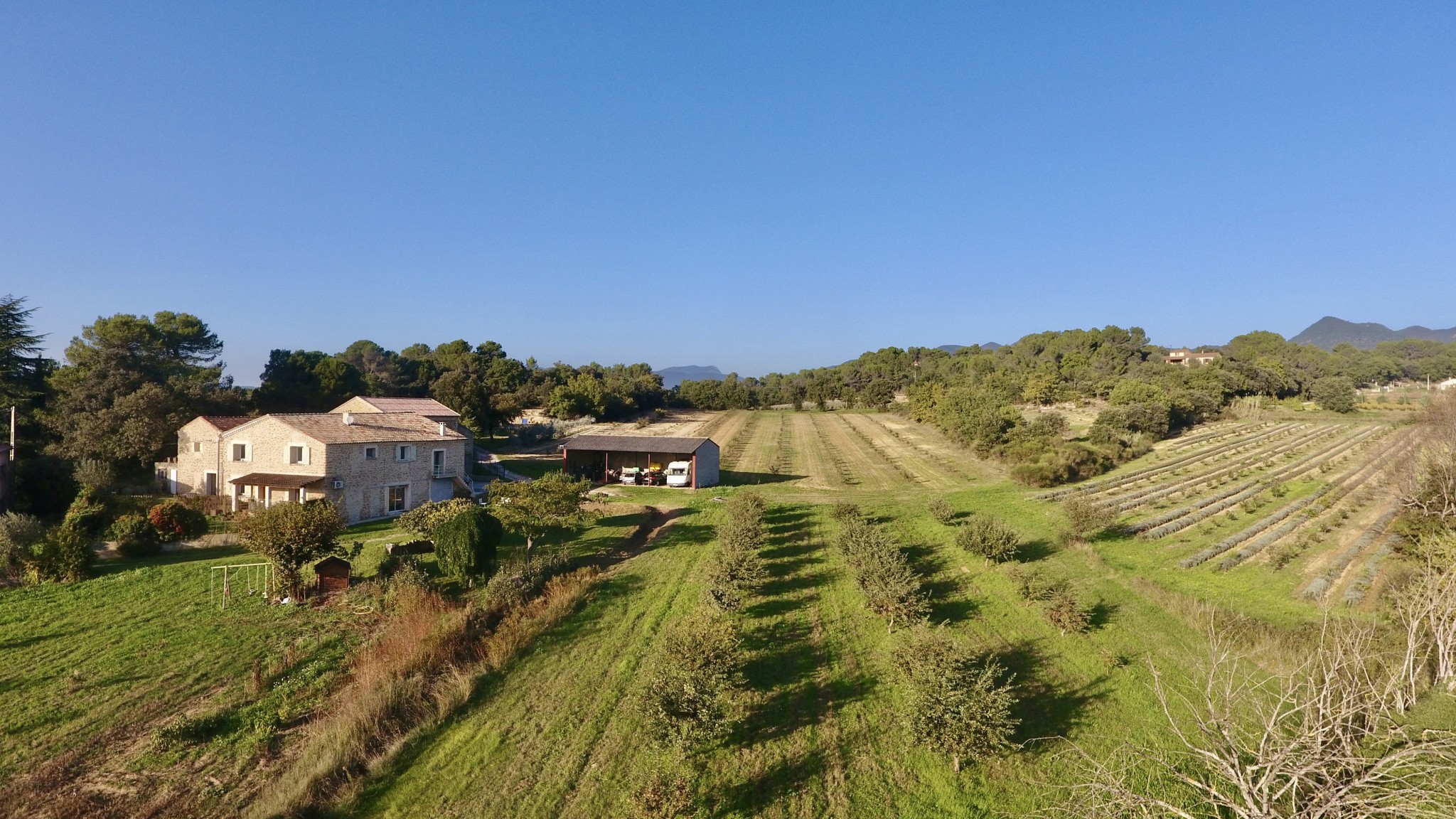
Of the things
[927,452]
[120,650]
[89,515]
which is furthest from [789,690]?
[927,452]

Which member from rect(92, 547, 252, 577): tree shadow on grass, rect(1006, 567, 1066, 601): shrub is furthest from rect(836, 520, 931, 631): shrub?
rect(92, 547, 252, 577): tree shadow on grass

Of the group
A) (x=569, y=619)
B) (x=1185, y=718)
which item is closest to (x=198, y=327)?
(x=569, y=619)

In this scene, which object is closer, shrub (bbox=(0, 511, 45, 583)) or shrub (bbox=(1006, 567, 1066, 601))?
shrub (bbox=(1006, 567, 1066, 601))

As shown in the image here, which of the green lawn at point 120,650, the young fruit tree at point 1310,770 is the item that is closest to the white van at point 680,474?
the green lawn at point 120,650

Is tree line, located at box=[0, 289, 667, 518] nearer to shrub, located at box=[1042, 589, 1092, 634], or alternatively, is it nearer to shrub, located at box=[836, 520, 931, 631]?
shrub, located at box=[836, 520, 931, 631]

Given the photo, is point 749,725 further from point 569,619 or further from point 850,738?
point 569,619

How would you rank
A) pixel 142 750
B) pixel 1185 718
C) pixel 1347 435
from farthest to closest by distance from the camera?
pixel 1347 435 → pixel 1185 718 → pixel 142 750
